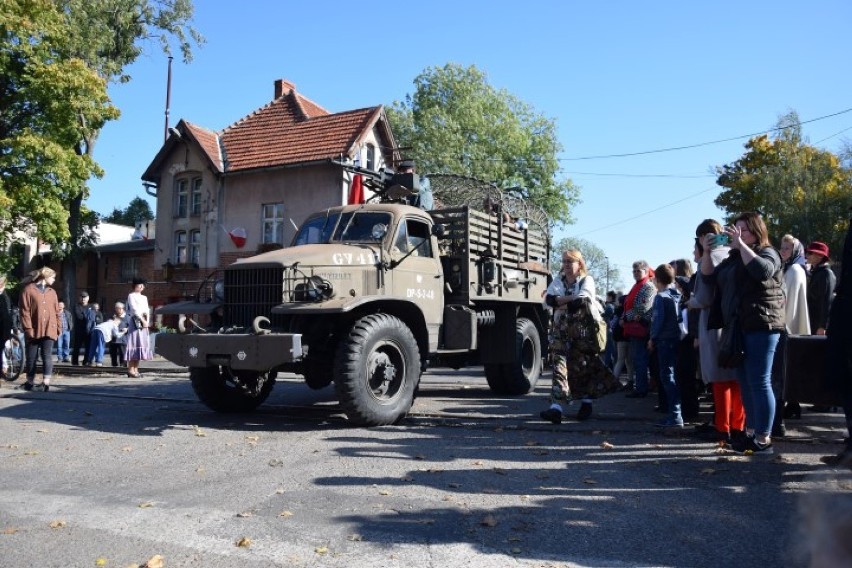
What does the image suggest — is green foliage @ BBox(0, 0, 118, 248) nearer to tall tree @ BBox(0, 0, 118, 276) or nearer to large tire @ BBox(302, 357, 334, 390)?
tall tree @ BBox(0, 0, 118, 276)

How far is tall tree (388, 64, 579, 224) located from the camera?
3925 cm

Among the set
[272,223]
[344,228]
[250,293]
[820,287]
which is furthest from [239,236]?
[820,287]

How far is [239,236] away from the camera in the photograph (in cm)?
2964

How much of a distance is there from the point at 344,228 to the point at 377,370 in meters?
2.21

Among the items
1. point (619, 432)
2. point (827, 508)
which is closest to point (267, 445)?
point (619, 432)

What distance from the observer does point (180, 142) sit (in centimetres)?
3155

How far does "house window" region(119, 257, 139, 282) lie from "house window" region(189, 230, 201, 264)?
31.0 feet

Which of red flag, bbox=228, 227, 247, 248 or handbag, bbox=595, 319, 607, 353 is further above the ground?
Answer: red flag, bbox=228, 227, 247, 248

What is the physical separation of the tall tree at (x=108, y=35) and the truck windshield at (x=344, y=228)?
18085 mm

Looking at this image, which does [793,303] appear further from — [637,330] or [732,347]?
[637,330]

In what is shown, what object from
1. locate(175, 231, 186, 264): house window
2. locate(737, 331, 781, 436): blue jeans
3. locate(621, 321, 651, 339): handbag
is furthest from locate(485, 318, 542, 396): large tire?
locate(175, 231, 186, 264): house window

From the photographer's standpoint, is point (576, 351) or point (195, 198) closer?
point (576, 351)

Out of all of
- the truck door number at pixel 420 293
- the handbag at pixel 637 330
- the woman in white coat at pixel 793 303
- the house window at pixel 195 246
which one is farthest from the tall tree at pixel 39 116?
the woman in white coat at pixel 793 303

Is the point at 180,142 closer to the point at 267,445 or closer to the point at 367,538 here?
the point at 267,445
